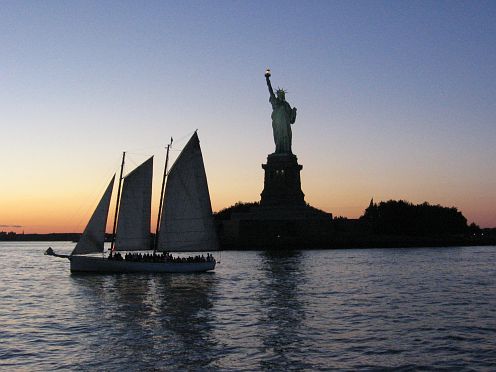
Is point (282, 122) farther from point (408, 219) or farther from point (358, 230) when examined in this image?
point (408, 219)

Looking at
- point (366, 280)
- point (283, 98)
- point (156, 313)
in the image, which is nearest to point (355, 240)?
point (283, 98)

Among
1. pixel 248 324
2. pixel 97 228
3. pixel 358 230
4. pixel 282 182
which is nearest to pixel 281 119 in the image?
pixel 282 182

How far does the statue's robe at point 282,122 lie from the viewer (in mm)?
119938

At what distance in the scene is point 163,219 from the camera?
56.0 metres

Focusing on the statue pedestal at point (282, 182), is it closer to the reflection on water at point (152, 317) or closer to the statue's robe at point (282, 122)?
the statue's robe at point (282, 122)

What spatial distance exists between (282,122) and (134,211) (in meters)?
67.9

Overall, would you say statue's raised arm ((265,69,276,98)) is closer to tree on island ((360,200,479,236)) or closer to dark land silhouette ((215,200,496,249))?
dark land silhouette ((215,200,496,249))

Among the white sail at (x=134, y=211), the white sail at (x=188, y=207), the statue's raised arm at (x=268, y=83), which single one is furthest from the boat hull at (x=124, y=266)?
the statue's raised arm at (x=268, y=83)

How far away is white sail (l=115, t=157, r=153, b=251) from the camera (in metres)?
55.8

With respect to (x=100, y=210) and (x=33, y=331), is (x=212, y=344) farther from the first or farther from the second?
(x=100, y=210)

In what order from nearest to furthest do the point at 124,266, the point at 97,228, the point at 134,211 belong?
the point at 97,228 → the point at 134,211 → the point at 124,266

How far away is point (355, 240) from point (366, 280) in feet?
241

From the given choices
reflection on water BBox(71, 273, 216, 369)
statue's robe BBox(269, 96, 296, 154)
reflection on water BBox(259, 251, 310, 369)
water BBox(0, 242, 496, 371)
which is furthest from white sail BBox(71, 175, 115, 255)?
statue's robe BBox(269, 96, 296, 154)

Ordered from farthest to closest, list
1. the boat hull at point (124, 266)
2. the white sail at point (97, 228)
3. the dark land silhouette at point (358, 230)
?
the dark land silhouette at point (358, 230)
the boat hull at point (124, 266)
the white sail at point (97, 228)
